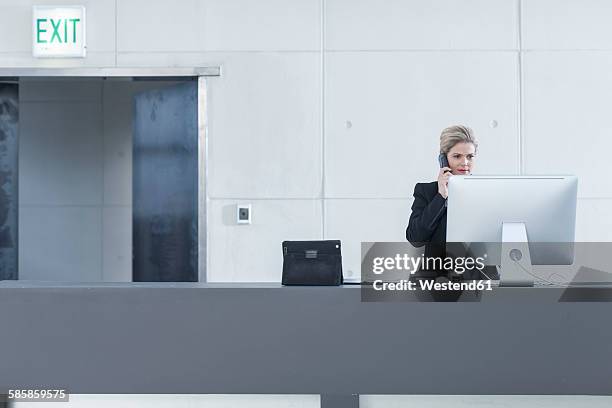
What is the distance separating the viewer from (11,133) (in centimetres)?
527

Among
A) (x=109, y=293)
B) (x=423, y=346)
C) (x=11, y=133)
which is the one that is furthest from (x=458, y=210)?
(x=11, y=133)

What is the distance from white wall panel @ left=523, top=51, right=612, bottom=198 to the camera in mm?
4789

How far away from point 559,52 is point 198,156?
237cm

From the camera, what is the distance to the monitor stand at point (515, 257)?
2596mm

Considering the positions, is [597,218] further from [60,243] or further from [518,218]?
[60,243]

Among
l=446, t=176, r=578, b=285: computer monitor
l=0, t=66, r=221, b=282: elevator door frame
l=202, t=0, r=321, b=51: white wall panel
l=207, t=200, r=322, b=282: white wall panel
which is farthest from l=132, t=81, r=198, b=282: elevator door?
l=446, t=176, r=578, b=285: computer monitor

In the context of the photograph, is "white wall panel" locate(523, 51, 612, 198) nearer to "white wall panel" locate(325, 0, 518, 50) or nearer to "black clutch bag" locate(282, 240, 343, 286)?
"white wall panel" locate(325, 0, 518, 50)

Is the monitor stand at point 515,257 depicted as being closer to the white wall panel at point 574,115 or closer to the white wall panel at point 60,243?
the white wall panel at point 574,115

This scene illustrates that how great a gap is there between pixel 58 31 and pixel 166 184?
125 cm

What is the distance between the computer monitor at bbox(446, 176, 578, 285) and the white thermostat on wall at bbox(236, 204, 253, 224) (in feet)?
7.66

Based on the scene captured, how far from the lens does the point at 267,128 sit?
4844mm

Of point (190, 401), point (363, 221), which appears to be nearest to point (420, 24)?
point (363, 221)

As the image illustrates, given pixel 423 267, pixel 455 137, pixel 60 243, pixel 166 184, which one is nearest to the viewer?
pixel 423 267

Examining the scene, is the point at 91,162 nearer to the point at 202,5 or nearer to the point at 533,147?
the point at 202,5
